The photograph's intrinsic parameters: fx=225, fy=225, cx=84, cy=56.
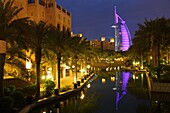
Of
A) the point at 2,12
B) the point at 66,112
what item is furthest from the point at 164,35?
the point at 2,12

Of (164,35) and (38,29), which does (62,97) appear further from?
(164,35)

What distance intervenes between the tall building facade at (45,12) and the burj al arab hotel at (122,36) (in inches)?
4651

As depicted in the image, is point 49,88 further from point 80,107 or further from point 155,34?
point 155,34

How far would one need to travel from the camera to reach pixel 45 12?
34594 millimetres

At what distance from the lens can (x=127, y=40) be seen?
156 meters

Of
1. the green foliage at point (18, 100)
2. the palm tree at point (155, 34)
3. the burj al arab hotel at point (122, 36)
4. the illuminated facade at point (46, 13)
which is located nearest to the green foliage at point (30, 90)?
the green foliage at point (18, 100)

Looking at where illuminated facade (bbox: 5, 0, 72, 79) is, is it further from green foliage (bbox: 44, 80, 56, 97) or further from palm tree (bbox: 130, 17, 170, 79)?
palm tree (bbox: 130, 17, 170, 79)

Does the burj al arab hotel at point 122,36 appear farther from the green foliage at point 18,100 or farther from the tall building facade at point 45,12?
the green foliage at point 18,100

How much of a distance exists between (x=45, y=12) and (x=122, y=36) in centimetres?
12768

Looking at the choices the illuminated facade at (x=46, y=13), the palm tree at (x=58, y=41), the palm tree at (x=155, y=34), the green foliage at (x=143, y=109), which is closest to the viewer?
the green foliage at (x=143, y=109)

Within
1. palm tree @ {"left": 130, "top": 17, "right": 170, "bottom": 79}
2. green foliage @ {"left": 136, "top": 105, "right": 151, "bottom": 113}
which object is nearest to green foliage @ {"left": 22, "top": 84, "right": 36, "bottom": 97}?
green foliage @ {"left": 136, "top": 105, "right": 151, "bottom": 113}

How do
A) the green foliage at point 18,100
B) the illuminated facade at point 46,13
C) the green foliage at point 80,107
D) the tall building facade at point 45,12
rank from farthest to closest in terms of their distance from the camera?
the tall building facade at point 45,12 < the illuminated facade at point 46,13 < the green foliage at point 80,107 < the green foliage at point 18,100

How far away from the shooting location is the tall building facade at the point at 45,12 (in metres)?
31.3

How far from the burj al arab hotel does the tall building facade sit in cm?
11815
